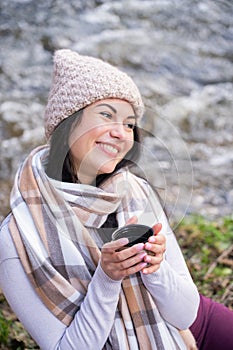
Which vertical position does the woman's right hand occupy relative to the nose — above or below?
below

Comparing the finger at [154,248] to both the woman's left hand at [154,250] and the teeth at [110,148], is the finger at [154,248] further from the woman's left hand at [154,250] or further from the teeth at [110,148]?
the teeth at [110,148]

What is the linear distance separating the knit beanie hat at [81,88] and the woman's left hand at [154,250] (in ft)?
1.15

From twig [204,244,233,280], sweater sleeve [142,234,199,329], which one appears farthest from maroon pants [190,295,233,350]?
twig [204,244,233,280]

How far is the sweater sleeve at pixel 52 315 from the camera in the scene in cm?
148

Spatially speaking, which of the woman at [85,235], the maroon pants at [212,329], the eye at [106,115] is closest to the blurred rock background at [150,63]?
the maroon pants at [212,329]

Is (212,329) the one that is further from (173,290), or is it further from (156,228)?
(156,228)

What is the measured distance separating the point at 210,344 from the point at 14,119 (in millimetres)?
2956

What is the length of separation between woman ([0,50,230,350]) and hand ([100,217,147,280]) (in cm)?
3

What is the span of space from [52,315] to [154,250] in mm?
322

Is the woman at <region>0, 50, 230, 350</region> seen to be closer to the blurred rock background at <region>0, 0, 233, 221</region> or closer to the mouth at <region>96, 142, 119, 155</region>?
the mouth at <region>96, 142, 119, 155</region>

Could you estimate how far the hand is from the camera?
138 centimetres

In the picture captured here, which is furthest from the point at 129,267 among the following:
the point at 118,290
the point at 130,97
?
the point at 130,97

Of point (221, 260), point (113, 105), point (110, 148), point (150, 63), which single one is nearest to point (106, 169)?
point (110, 148)

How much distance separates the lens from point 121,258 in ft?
4.57
